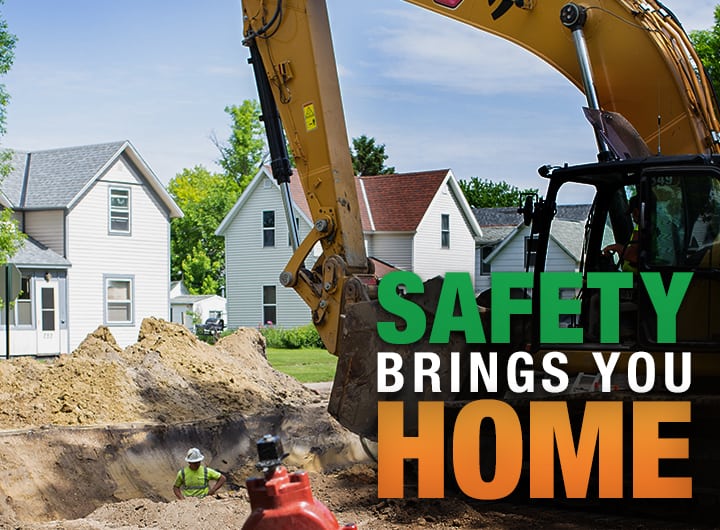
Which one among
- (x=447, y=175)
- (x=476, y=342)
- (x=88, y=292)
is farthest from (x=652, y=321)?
(x=447, y=175)

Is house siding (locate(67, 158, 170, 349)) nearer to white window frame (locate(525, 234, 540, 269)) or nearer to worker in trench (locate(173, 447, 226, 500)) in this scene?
worker in trench (locate(173, 447, 226, 500))

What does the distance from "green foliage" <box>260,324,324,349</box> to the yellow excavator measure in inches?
913

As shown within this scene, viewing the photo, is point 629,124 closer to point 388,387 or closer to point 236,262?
point 388,387

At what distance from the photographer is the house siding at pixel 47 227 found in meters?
29.6

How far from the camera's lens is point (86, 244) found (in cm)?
3014

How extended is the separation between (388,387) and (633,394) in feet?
6.35

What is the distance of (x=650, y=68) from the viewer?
744 centimetres

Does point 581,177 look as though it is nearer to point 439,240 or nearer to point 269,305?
point 269,305

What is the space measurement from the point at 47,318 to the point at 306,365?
10.0 meters

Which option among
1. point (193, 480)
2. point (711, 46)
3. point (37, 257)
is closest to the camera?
point (193, 480)

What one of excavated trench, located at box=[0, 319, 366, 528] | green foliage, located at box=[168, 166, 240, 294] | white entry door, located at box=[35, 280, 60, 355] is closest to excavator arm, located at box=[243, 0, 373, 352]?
excavated trench, located at box=[0, 319, 366, 528]

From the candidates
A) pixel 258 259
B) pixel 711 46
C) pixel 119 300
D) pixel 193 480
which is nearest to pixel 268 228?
pixel 258 259

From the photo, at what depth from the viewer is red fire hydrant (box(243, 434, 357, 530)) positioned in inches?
144

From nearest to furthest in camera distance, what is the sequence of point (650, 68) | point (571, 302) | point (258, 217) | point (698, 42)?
point (571, 302), point (650, 68), point (698, 42), point (258, 217)
